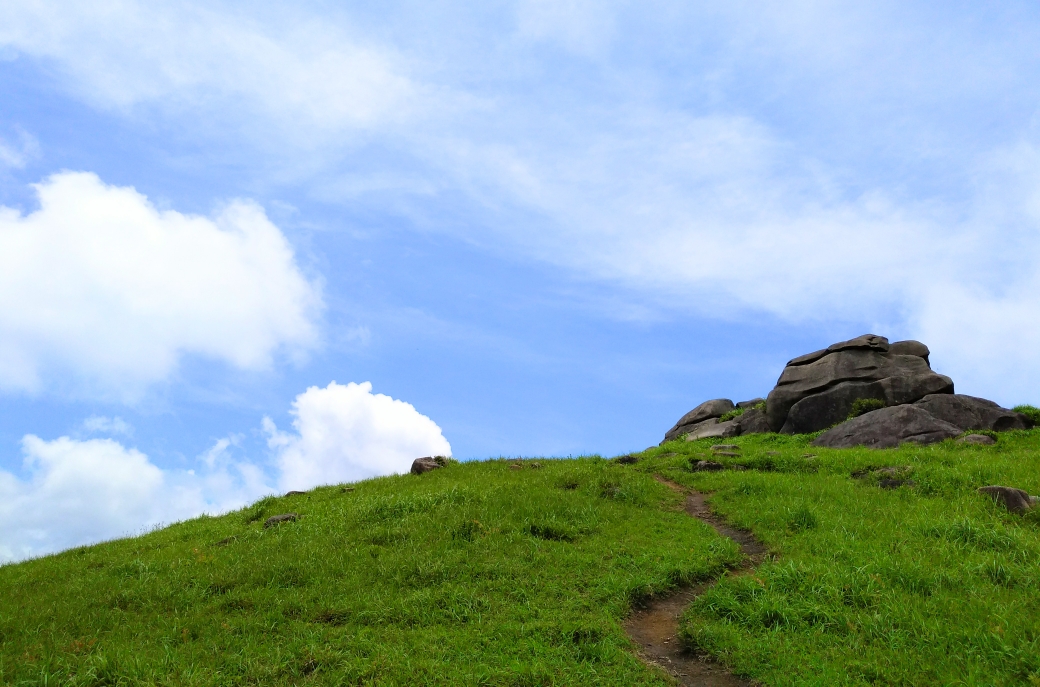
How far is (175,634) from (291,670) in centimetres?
300

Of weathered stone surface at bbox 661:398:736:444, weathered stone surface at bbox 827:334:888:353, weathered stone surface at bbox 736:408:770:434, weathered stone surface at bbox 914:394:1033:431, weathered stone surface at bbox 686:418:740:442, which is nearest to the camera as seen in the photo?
weathered stone surface at bbox 914:394:1033:431

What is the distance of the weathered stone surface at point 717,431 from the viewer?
3731cm

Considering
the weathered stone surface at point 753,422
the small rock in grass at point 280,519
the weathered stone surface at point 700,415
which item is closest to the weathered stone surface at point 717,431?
the weathered stone surface at point 753,422

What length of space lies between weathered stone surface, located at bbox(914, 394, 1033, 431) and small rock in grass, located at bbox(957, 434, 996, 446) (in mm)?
3089

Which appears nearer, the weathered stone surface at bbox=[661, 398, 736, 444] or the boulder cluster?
the boulder cluster

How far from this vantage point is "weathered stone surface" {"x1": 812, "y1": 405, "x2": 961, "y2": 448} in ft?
92.9

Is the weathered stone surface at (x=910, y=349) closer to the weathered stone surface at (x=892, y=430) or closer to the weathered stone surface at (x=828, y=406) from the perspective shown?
the weathered stone surface at (x=828, y=406)

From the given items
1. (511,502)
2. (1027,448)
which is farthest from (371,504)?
(1027,448)

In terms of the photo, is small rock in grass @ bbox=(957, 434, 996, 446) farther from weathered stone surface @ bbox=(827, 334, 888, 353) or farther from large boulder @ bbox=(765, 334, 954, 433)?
weathered stone surface @ bbox=(827, 334, 888, 353)

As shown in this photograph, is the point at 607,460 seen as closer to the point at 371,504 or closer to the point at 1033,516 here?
the point at 371,504

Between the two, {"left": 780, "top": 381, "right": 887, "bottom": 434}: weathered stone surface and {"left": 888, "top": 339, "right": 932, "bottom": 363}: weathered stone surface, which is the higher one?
{"left": 888, "top": 339, "right": 932, "bottom": 363}: weathered stone surface

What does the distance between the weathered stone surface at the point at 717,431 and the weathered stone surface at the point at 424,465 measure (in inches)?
647

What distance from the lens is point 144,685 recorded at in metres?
10.5

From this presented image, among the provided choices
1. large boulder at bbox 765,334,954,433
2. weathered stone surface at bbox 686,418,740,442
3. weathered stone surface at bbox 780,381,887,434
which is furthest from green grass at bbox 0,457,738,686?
large boulder at bbox 765,334,954,433
